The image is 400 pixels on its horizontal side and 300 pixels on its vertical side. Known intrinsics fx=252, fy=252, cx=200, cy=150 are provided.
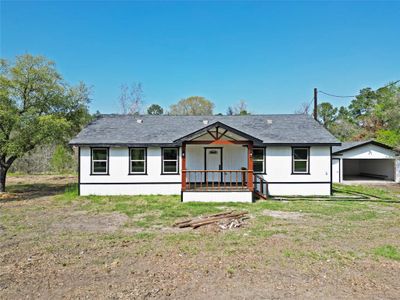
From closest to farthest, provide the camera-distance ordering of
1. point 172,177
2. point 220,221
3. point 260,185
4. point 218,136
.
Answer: point 220,221, point 218,136, point 260,185, point 172,177

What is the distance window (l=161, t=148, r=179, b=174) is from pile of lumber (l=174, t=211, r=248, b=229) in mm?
5610

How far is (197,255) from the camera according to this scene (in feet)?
18.7

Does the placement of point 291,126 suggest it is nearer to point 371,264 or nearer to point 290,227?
point 290,227

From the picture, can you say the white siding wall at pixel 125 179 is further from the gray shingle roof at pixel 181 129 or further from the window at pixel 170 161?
Result: the gray shingle roof at pixel 181 129

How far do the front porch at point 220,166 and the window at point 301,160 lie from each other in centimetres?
202

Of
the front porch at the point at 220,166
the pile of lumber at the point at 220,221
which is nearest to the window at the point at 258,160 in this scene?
the front porch at the point at 220,166

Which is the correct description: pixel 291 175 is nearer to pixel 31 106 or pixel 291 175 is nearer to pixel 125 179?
pixel 125 179

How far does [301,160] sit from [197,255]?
10.1 m

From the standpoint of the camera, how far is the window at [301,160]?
13.9 m

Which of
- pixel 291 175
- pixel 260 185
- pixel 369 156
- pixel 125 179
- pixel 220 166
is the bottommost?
pixel 260 185

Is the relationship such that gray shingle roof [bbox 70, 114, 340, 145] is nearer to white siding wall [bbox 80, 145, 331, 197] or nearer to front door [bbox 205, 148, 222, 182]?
white siding wall [bbox 80, 145, 331, 197]

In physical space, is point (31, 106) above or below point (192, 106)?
below

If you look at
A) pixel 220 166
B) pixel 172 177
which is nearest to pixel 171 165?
pixel 172 177

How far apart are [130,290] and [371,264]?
4833 millimetres
